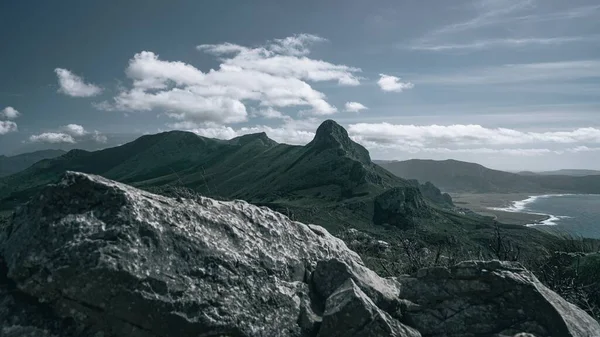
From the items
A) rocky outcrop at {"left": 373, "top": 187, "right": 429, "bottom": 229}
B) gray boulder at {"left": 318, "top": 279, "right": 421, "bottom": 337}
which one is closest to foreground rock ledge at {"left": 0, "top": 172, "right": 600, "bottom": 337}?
gray boulder at {"left": 318, "top": 279, "right": 421, "bottom": 337}

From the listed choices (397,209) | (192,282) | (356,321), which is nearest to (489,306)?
(356,321)

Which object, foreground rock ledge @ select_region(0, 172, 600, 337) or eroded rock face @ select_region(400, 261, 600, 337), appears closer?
foreground rock ledge @ select_region(0, 172, 600, 337)

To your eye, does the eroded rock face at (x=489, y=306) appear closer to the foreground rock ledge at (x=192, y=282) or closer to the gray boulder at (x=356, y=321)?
the foreground rock ledge at (x=192, y=282)

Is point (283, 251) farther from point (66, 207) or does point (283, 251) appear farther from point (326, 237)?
point (66, 207)

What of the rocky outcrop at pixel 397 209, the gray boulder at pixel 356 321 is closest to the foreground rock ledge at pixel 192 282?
the gray boulder at pixel 356 321

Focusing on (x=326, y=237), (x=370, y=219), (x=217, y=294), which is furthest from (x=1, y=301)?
(x=370, y=219)

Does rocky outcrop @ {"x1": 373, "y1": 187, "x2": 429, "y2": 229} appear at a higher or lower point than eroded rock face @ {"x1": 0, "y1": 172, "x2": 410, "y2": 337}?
lower

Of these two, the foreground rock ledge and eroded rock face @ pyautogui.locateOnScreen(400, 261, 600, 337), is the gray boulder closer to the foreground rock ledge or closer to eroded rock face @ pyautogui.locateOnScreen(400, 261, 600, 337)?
the foreground rock ledge
